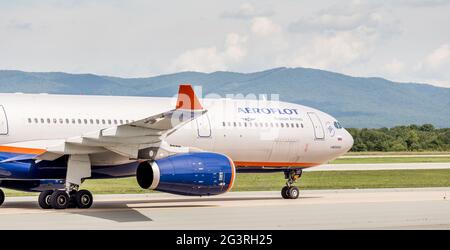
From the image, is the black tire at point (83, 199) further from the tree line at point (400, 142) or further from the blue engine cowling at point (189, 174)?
the tree line at point (400, 142)

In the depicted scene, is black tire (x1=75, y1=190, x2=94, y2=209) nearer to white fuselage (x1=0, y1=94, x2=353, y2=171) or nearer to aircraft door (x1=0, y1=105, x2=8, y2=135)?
white fuselage (x1=0, y1=94, x2=353, y2=171)

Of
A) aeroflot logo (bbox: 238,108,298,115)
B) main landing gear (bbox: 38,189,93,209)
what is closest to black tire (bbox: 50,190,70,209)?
main landing gear (bbox: 38,189,93,209)

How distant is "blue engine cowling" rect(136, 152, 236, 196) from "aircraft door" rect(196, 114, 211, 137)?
3.37 m

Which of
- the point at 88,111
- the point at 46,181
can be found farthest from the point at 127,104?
the point at 46,181

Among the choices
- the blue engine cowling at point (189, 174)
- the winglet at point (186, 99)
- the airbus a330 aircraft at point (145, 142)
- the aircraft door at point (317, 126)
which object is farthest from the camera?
the aircraft door at point (317, 126)

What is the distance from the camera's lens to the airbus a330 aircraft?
2367cm

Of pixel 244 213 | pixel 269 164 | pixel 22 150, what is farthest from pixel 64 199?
pixel 269 164

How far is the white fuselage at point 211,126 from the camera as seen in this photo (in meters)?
25.2

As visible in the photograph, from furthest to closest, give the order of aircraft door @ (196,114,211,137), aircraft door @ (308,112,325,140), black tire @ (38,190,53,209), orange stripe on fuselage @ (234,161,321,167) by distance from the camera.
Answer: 1. aircraft door @ (308,112,325,140)
2. orange stripe on fuselage @ (234,161,321,167)
3. aircraft door @ (196,114,211,137)
4. black tire @ (38,190,53,209)

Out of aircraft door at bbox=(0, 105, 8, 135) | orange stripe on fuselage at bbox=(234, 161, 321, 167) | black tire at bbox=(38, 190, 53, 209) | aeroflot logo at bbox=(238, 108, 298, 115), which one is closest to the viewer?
aircraft door at bbox=(0, 105, 8, 135)

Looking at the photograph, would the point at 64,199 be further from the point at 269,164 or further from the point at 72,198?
the point at 269,164

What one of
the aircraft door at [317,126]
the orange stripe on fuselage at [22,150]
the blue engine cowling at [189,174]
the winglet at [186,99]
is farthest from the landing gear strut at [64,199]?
the aircraft door at [317,126]
